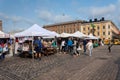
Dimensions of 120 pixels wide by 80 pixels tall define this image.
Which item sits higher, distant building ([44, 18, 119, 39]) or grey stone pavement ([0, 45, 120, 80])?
distant building ([44, 18, 119, 39])

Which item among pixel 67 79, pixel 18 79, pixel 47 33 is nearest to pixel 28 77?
pixel 18 79

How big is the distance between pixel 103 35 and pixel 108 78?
7885cm

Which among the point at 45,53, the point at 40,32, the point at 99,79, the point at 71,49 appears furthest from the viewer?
the point at 71,49

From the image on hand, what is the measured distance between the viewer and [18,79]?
6.72 metres

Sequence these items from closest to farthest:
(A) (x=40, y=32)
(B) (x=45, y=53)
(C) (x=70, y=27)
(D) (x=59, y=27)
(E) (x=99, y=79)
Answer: (E) (x=99, y=79) → (A) (x=40, y=32) → (B) (x=45, y=53) → (C) (x=70, y=27) → (D) (x=59, y=27)

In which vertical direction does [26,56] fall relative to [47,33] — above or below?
below

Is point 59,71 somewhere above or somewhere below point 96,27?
below

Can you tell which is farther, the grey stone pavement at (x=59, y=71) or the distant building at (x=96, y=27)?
the distant building at (x=96, y=27)

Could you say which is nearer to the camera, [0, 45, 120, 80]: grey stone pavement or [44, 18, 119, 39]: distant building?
[0, 45, 120, 80]: grey stone pavement

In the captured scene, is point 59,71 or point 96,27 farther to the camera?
point 96,27

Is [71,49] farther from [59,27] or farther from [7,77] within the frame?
[59,27]

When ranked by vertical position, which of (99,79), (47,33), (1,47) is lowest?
(99,79)

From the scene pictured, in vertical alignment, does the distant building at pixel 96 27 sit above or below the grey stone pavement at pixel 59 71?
above

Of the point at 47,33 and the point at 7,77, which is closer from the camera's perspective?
the point at 7,77
